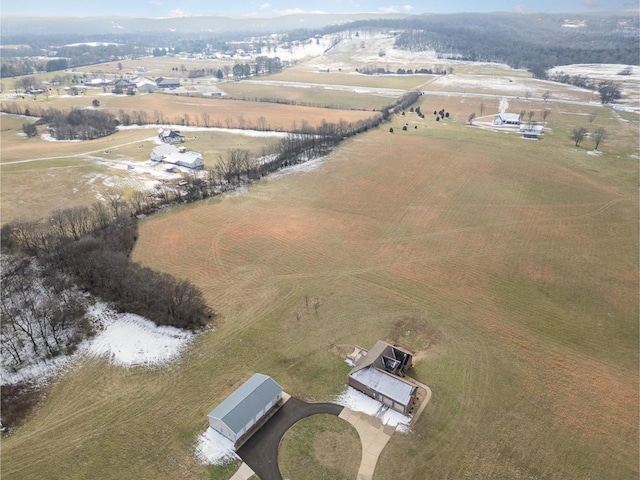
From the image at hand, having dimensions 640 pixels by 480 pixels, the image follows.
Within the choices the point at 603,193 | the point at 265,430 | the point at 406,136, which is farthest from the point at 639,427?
the point at 406,136

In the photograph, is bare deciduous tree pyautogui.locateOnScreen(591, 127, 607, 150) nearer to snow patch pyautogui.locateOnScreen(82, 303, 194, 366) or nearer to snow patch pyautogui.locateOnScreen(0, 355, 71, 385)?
snow patch pyautogui.locateOnScreen(82, 303, 194, 366)

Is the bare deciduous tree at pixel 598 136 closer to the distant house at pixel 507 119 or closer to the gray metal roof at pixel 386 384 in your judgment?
the distant house at pixel 507 119

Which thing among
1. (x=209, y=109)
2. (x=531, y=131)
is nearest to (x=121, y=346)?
(x=531, y=131)

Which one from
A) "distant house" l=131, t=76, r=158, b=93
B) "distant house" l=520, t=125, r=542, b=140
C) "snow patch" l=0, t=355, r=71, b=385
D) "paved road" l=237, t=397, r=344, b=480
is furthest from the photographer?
"distant house" l=131, t=76, r=158, b=93

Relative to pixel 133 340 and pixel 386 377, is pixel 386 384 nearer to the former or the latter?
pixel 386 377

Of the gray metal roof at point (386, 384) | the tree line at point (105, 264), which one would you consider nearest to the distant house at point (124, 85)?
the tree line at point (105, 264)

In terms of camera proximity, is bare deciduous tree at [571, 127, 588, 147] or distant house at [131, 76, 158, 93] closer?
bare deciduous tree at [571, 127, 588, 147]

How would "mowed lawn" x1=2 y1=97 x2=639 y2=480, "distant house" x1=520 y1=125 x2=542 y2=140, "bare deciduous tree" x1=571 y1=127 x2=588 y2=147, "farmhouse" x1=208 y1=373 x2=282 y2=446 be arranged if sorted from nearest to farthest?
"mowed lawn" x1=2 y1=97 x2=639 y2=480, "farmhouse" x1=208 y1=373 x2=282 y2=446, "bare deciduous tree" x1=571 y1=127 x2=588 y2=147, "distant house" x1=520 y1=125 x2=542 y2=140

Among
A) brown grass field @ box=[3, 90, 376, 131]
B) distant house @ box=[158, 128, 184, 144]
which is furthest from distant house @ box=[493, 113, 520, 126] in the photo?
distant house @ box=[158, 128, 184, 144]
